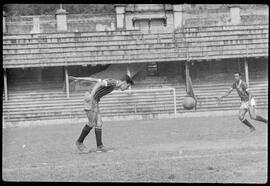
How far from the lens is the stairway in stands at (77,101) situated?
2759cm

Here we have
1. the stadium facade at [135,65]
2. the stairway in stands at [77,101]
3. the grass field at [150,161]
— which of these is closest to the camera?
the grass field at [150,161]

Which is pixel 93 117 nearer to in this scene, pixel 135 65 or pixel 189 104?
pixel 189 104

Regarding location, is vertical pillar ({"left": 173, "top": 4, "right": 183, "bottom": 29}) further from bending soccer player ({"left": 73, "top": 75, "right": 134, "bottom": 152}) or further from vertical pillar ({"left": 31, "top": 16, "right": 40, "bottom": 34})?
bending soccer player ({"left": 73, "top": 75, "right": 134, "bottom": 152})

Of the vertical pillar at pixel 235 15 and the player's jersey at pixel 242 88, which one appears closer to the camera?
the player's jersey at pixel 242 88

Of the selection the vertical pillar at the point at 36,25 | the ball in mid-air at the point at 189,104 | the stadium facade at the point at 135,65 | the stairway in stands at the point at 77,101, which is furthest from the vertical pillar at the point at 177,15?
the ball in mid-air at the point at 189,104

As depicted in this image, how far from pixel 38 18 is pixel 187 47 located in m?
13.4

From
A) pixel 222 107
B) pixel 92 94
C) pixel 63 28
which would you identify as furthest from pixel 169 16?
pixel 92 94

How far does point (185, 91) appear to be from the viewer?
29188 mm

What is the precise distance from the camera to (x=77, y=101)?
2819cm

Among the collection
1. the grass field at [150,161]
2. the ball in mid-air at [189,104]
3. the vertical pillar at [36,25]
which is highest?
the vertical pillar at [36,25]

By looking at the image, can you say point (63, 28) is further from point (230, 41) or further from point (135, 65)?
point (230, 41)

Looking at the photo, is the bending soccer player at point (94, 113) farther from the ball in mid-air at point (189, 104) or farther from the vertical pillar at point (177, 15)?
the vertical pillar at point (177, 15)

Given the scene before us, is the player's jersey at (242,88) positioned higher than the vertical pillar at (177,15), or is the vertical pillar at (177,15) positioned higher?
the vertical pillar at (177,15)

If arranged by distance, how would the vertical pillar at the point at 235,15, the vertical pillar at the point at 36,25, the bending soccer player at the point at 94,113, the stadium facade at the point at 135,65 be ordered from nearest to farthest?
the bending soccer player at the point at 94,113 → the stadium facade at the point at 135,65 → the vertical pillar at the point at 36,25 → the vertical pillar at the point at 235,15
